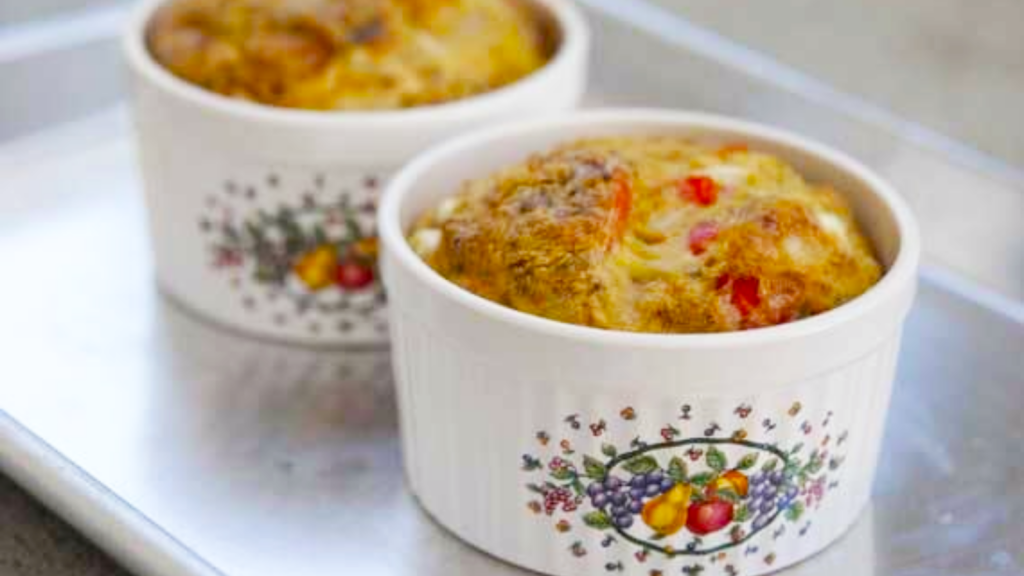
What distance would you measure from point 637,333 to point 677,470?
7cm

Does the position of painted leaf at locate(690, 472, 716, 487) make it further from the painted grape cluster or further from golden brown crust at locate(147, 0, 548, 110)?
golden brown crust at locate(147, 0, 548, 110)

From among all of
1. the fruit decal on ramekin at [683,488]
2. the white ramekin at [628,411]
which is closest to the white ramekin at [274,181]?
the white ramekin at [628,411]

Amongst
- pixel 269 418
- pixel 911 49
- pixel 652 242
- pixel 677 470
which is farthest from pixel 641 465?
pixel 911 49

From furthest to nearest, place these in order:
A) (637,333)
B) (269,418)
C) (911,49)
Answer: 1. (911,49)
2. (269,418)
3. (637,333)

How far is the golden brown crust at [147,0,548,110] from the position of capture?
3.40 feet

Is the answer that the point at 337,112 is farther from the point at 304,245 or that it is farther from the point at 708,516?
the point at 708,516

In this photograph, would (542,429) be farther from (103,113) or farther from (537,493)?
(103,113)

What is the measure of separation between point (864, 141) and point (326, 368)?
0.45 metres

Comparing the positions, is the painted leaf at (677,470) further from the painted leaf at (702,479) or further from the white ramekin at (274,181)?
the white ramekin at (274,181)

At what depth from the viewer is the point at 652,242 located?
2.82 ft

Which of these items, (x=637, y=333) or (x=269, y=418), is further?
(x=269, y=418)

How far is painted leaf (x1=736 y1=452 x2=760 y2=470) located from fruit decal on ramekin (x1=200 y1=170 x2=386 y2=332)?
1.08 ft

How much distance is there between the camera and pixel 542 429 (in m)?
0.81

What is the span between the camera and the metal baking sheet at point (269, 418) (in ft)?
2.87
